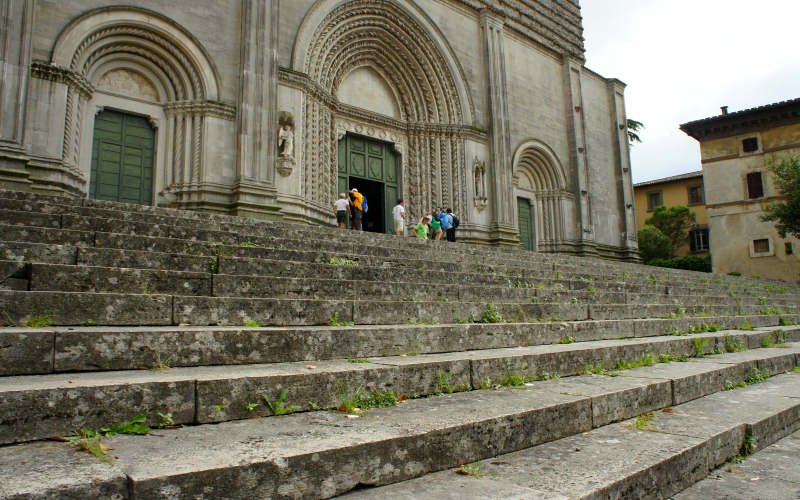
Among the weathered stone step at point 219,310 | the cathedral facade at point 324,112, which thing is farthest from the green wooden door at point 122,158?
the weathered stone step at point 219,310

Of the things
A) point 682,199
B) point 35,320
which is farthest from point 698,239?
point 35,320

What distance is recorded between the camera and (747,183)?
93.9 ft

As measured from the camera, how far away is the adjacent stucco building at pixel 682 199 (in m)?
39.8

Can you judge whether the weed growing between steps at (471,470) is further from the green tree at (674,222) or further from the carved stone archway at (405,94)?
the green tree at (674,222)

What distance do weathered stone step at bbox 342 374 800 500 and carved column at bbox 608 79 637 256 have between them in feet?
66.7

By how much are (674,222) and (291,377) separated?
137ft

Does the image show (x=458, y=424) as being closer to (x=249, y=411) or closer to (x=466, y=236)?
(x=249, y=411)

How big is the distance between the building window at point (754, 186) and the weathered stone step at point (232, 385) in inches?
1159

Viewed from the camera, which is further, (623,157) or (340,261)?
(623,157)

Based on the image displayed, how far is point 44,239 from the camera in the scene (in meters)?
4.55

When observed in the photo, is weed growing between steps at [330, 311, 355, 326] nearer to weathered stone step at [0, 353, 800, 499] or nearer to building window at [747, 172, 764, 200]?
weathered stone step at [0, 353, 800, 499]

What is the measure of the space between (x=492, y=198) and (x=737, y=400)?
14.4 meters

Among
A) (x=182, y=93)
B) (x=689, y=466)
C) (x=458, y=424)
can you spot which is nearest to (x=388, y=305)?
(x=458, y=424)

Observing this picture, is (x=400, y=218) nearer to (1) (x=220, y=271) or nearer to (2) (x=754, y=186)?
(1) (x=220, y=271)
